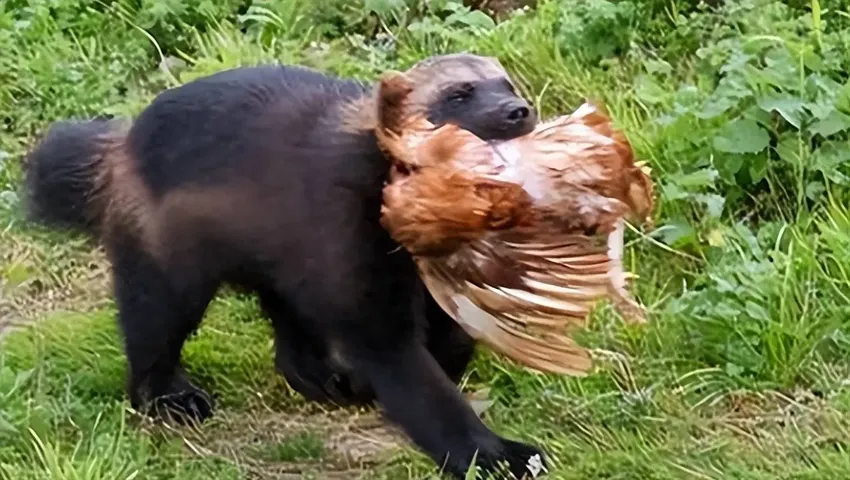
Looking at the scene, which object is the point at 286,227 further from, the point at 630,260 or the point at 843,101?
the point at 843,101

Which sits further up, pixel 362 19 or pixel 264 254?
pixel 264 254

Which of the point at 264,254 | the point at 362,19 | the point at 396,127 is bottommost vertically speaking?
the point at 362,19

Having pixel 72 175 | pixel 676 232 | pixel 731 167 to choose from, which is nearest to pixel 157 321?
pixel 72 175

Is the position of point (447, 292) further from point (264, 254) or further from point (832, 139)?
point (832, 139)

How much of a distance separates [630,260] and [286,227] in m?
1.07

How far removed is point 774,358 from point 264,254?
111 centimetres

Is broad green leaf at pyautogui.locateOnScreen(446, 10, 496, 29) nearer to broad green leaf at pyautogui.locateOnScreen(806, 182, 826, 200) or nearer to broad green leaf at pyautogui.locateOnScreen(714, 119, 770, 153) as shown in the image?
broad green leaf at pyautogui.locateOnScreen(714, 119, 770, 153)

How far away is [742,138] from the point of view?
388cm

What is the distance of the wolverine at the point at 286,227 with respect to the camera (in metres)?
2.87

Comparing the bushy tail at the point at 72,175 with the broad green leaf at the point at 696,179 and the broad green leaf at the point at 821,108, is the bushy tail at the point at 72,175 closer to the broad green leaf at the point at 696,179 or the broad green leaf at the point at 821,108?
the broad green leaf at the point at 696,179

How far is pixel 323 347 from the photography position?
324 centimetres

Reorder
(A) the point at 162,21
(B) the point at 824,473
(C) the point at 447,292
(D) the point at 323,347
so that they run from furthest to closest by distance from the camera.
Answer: (A) the point at 162,21 → (D) the point at 323,347 → (B) the point at 824,473 → (C) the point at 447,292

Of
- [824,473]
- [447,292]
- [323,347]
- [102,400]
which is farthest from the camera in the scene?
[102,400]

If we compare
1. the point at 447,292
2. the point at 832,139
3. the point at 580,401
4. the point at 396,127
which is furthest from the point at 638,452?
the point at 832,139
